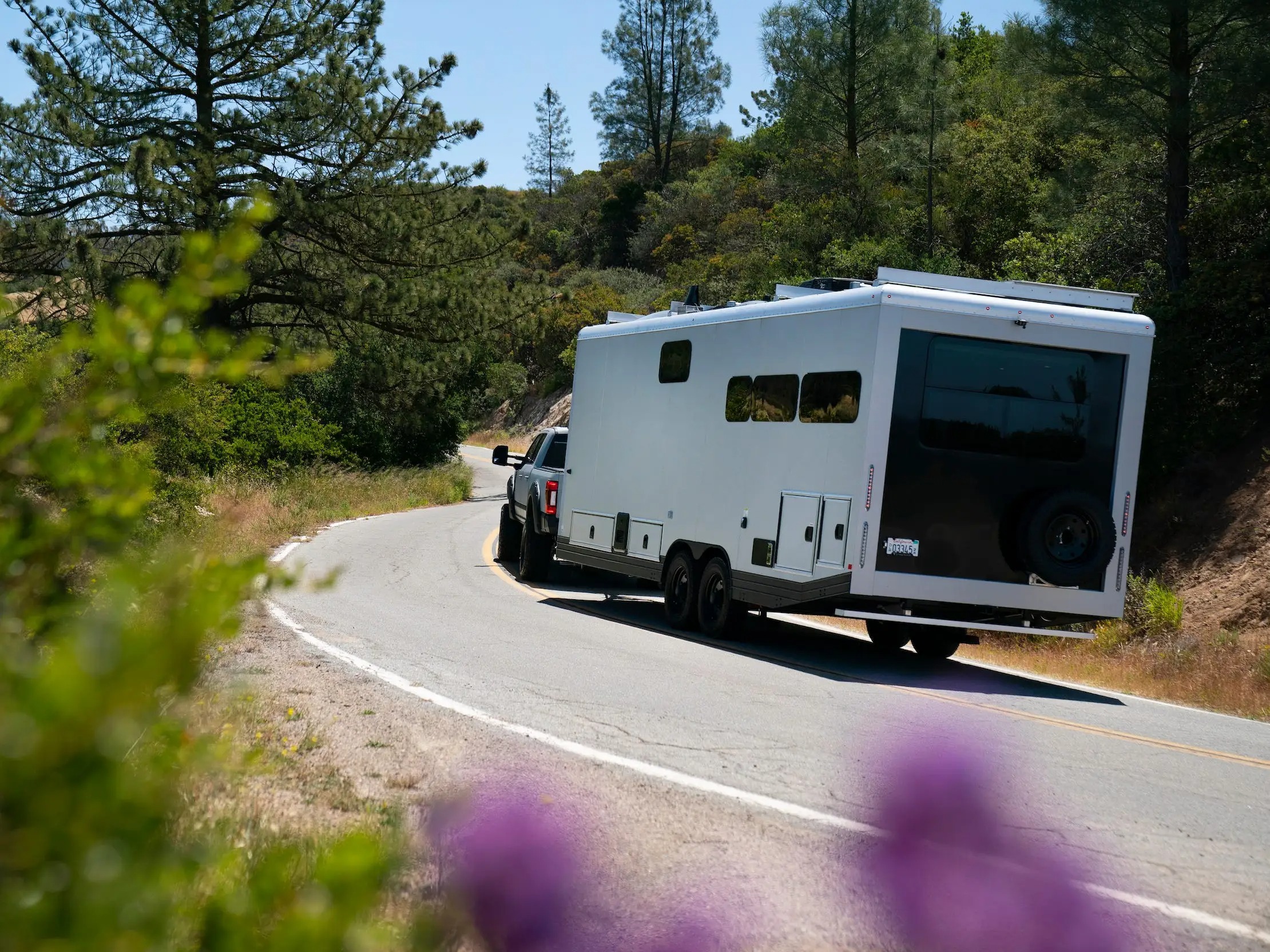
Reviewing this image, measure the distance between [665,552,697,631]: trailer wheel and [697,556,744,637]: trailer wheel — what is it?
0.30 feet

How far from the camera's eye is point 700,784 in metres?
6.68

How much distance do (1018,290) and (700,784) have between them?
7.14 metres

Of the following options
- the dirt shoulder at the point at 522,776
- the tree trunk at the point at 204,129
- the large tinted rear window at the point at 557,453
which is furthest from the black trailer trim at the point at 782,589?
the tree trunk at the point at 204,129

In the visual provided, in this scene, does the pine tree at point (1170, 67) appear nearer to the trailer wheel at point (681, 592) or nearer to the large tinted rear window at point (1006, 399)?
the large tinted rear window at point (1006, 399)

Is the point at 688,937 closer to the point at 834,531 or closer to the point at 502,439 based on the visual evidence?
the point at 834,531

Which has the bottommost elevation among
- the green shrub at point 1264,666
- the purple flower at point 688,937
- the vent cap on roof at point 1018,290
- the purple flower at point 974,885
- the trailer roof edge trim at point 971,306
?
the purple flower at point 688,937

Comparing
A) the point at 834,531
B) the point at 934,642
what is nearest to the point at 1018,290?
the point at 834,531

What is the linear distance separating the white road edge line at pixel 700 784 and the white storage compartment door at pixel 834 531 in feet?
13.7

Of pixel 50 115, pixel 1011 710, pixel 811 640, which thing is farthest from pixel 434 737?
pixel 50 115

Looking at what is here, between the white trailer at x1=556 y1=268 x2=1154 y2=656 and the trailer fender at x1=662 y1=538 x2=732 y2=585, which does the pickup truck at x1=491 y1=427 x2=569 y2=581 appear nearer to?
the trailer fender at x1=662 y1=538 x2=732 y2=585

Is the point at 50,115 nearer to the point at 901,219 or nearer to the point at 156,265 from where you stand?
the point at 156,265

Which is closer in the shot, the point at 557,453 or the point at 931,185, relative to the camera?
the point at 557,453

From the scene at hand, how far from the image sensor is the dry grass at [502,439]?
65.1 meters

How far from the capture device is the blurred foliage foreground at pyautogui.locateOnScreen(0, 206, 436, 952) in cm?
139
